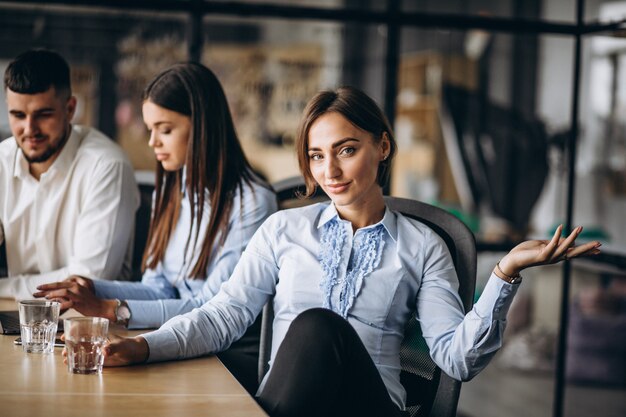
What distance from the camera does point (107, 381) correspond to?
1394mm

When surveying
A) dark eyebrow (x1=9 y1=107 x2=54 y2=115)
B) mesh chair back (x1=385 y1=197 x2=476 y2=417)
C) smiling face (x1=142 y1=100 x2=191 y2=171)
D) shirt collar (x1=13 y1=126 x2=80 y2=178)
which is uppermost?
dark eyebrow (x1=9 y1=107 x2=54 y2=115)

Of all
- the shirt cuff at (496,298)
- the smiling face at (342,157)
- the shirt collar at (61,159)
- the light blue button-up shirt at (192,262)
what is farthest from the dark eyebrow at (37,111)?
the shirt cuff at (496,298)

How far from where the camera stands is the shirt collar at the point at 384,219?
185 cm

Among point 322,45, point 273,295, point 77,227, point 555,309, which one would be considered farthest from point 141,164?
point 273,295

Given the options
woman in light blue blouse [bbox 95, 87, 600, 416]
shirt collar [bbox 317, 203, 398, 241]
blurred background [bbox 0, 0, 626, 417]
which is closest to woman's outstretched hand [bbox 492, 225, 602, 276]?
woman in light blue blouse [bbox 95, 87, 600, 416]

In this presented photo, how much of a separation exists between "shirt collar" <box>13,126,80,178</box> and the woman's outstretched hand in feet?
4.62

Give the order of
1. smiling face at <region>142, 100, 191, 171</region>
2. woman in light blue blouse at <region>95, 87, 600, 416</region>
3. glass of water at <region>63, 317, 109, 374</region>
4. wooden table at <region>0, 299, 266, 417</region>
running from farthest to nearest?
smiling face at <region>142, 100, 191, 171</region> < woman in light blue blouse at <region>95, 87, 600, 416</region> < glass of water at <region>63, 317, 109, 374</region> < wooden table at <region>0, 299, 266, 417</region>

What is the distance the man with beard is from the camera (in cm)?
238

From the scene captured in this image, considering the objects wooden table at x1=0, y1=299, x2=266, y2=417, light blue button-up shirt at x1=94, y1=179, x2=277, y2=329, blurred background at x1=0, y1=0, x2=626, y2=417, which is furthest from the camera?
blurred background at x1=0, y1=0, x2=626, y2=417

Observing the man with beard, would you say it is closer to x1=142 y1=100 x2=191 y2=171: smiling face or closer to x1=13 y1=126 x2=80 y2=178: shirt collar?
x1=13 y1=126 x2=80 y2=178: shirt collar

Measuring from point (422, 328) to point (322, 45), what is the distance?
13.0ft

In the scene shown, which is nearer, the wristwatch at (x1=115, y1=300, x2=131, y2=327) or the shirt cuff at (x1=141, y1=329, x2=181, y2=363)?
the shirt cuff at (x1=141, y1=329, x2=181, y2=363)

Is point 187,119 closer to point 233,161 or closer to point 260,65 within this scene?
point 233,161

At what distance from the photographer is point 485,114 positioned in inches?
246
